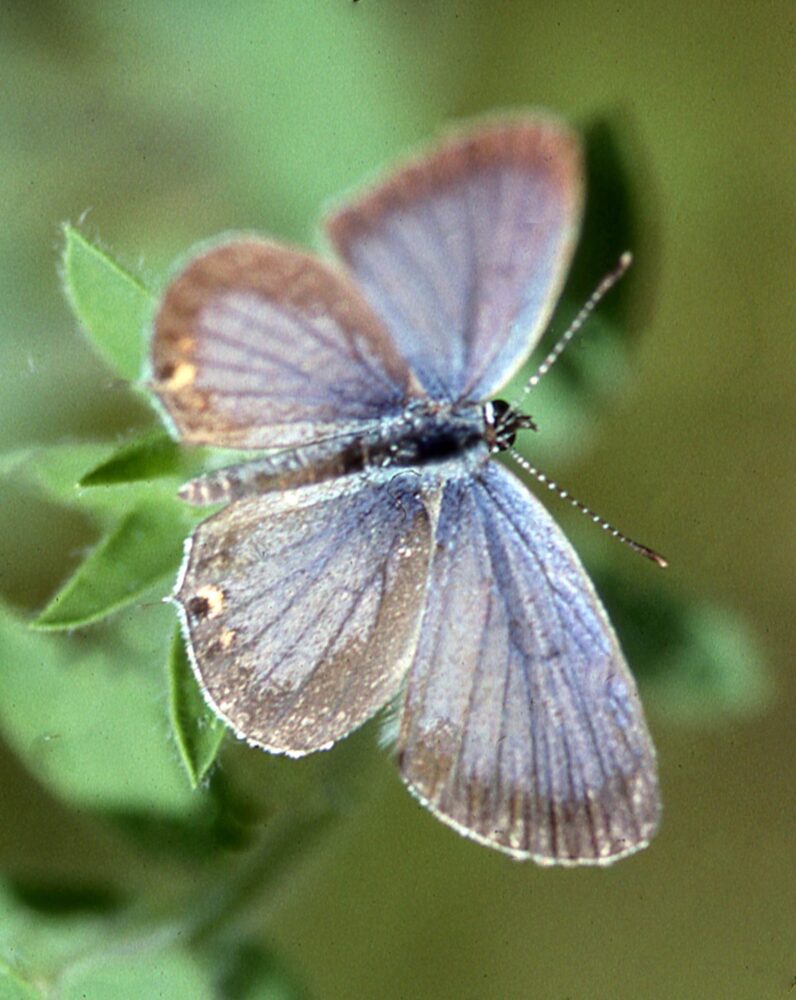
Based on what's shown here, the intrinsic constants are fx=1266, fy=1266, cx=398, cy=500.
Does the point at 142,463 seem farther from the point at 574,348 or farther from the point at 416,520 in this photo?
the point at 574,348

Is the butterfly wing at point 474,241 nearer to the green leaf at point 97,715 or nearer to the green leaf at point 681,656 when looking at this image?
the green leaf at point 97,715

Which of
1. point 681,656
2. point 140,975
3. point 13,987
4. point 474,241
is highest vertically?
point 474,241

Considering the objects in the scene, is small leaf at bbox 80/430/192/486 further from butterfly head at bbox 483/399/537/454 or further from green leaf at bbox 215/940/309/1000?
green leaf at bbox 215/940/309/1000

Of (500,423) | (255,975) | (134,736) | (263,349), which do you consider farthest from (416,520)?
(255,975)

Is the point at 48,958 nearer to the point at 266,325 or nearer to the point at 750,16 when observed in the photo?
the point at 266,325

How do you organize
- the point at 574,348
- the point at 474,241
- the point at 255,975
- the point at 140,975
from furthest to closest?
the point at 574,348, the point at 255,975, the point at 140,975, the point at 474,241

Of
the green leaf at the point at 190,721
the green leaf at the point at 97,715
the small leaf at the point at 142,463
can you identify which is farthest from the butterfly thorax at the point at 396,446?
the green leaf at the point at 97,715
